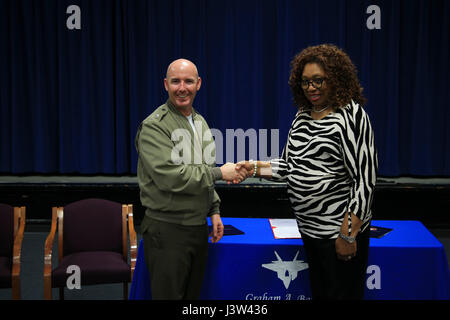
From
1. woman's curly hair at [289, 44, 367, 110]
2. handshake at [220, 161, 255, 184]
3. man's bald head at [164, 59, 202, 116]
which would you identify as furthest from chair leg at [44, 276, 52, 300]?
woman's curly hair at [289, 44, 367, 110]

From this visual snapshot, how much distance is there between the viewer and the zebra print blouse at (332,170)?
5.51 ft

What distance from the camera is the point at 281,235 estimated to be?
7.48 ft

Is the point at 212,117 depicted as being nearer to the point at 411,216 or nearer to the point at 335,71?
the point at 411,216

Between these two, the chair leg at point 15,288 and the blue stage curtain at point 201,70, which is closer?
the chair leg at point 15,288

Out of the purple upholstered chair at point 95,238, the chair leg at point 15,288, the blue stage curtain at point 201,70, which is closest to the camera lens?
the chair leg at point 15,288

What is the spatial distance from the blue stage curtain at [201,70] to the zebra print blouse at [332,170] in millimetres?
3717

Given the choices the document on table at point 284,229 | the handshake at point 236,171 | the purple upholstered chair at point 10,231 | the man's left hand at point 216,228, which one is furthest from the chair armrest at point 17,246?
the document on table at point 284,229

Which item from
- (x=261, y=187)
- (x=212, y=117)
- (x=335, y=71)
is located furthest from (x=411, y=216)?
(x=335, y=71)

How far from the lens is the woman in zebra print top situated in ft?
5.53

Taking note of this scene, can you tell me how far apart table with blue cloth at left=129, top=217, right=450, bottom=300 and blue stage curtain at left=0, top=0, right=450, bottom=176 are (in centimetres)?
343

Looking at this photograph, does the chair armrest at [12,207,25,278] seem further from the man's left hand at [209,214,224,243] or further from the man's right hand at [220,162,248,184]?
the man's right hand at [220,162,248,184]

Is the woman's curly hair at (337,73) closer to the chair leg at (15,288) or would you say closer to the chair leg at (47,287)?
the chair leg at (47,287)

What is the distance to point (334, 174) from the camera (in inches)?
68.7

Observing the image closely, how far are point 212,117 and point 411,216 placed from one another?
8.95ft
